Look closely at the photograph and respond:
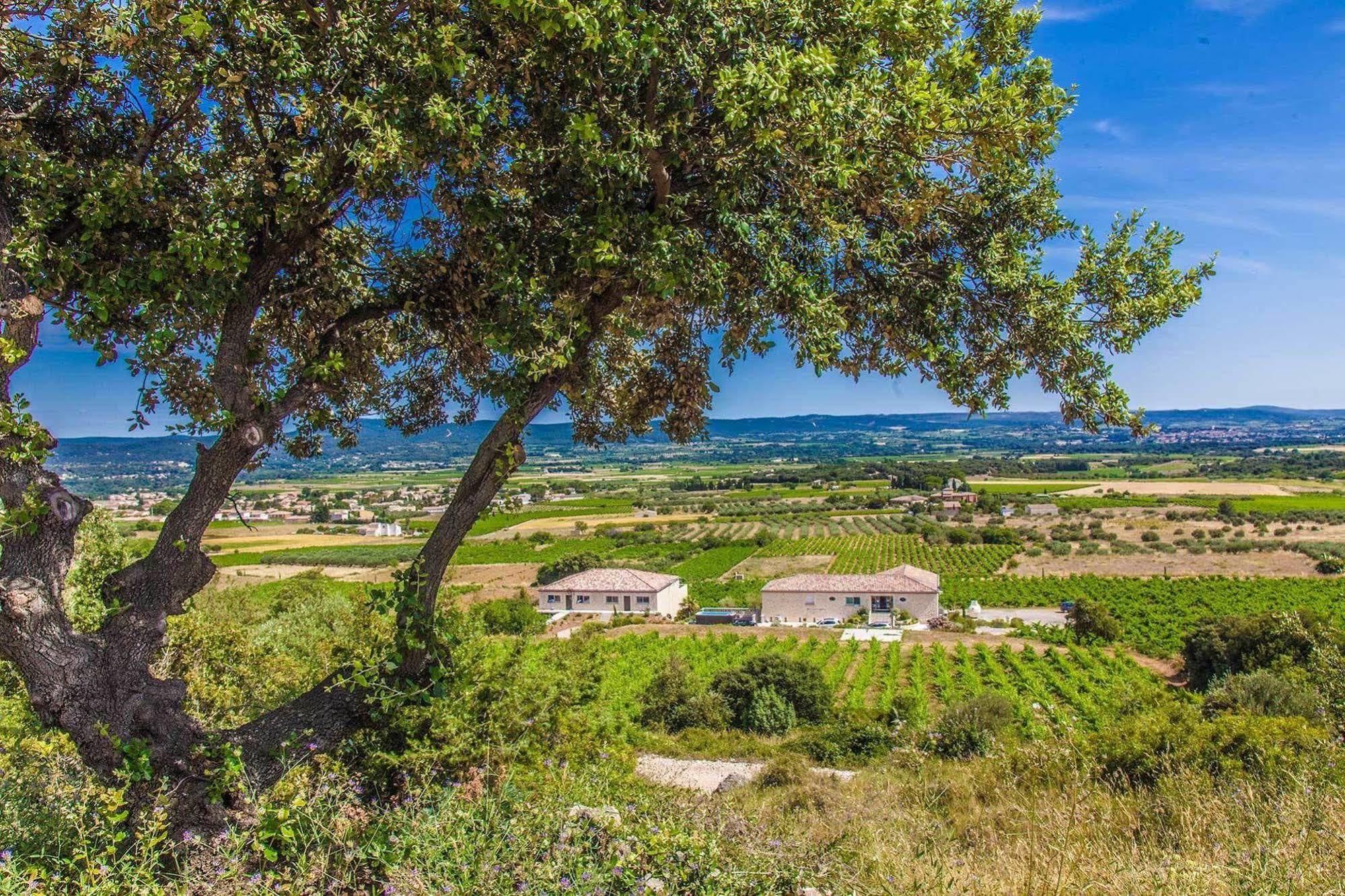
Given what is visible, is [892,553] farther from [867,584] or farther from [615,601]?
[615,601]

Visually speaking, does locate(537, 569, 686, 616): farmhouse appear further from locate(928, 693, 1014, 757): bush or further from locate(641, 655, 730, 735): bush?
locate(928, 693, 1014, 757): bush

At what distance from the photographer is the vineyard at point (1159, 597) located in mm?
44938

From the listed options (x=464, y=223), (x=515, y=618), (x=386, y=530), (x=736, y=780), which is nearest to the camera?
(x=464, y=223)

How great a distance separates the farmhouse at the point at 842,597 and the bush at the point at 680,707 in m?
Answer: 25.3

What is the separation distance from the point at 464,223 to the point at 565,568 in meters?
64.0

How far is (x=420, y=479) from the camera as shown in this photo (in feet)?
330

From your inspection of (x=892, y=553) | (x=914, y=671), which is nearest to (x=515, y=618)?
(x=914, y=671)

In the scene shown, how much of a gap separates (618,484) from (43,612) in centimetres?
15521

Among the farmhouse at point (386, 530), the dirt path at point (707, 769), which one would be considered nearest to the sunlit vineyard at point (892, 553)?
the farmhouse at point (386, 530)

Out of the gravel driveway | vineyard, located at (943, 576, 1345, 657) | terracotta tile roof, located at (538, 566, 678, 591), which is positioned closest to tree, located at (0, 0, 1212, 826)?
vineyard, located at (943, 576, 1345, 657)

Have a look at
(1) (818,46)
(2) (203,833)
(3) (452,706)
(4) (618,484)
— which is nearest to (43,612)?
(2) (203,833)

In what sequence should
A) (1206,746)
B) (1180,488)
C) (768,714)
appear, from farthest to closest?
1. (1180,488)
2. (768,714)
3. (1206,746)

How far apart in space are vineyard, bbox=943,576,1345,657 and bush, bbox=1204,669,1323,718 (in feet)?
74.6

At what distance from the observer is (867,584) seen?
179ft
